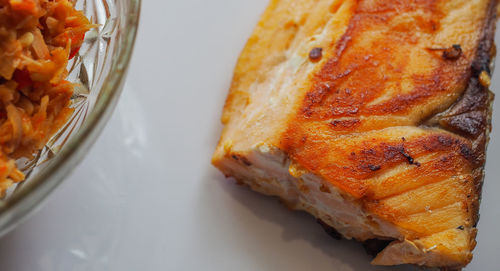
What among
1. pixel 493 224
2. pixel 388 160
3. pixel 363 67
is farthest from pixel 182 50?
pixel 493 224

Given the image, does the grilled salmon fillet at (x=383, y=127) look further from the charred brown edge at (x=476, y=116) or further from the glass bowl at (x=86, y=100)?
the glass bowl at (x=86, y=100)

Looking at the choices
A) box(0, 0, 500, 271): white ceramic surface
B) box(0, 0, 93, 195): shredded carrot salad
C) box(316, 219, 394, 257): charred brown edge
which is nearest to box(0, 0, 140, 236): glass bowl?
box(0, 0, 93, 195): shredded carrot salad

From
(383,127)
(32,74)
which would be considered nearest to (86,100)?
(32,74)

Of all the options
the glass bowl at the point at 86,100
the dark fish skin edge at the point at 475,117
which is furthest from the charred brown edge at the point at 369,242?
the glass bowl at the point at 86,100

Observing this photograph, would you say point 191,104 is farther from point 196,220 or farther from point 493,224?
point 493,224

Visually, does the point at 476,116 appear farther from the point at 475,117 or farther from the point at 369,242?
the point at 369,242

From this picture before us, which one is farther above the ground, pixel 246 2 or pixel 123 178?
pixel 246 2
